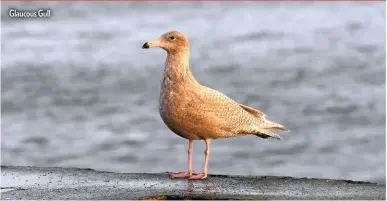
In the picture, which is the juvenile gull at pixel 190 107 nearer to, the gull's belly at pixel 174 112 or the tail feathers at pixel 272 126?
the gull's belly at pixel 174 112

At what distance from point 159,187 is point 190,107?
0.79 metres

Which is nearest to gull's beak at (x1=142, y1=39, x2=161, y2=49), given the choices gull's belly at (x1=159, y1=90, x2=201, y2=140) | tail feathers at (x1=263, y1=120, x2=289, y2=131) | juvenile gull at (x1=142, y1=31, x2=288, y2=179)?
juvenile gull at (x1=142, y1=31, x2=288, y2=179)

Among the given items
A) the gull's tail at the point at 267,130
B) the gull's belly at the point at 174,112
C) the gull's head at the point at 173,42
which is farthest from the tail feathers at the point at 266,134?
the gull's head at the point at 173,42

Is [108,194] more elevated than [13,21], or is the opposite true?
[13,21]

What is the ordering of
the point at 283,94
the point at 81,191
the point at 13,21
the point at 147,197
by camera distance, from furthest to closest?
the point at 13,21
the point at 283,94
the point at 81,191
the point at 147,197

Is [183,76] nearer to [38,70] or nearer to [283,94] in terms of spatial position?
[283,94]

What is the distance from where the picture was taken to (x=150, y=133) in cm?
1421

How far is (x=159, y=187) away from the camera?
25.7ft

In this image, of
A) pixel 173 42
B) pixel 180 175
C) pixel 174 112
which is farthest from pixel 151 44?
pixel 180 175

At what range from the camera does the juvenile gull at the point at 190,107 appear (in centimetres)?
825

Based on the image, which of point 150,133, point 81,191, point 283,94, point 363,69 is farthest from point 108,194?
point 363,69

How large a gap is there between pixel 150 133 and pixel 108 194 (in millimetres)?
6684

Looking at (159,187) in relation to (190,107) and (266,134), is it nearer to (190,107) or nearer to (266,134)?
(190,107)

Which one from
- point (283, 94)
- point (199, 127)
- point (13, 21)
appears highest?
point (13, 21)
